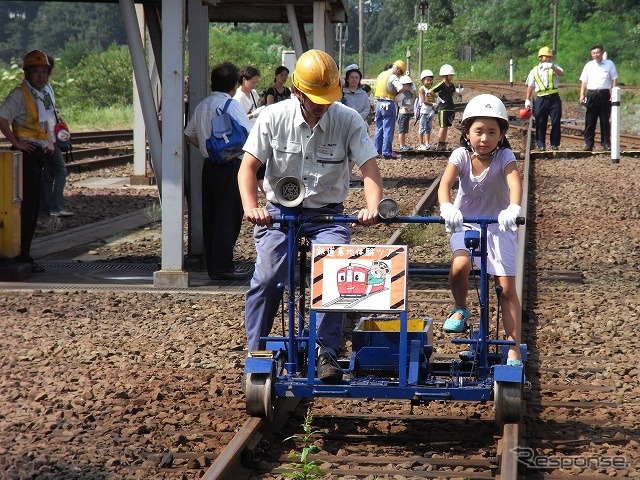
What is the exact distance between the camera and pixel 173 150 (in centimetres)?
1031

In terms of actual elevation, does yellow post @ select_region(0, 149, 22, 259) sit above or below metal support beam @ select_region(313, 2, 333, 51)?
below

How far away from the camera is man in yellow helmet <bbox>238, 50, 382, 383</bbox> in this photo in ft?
20.1

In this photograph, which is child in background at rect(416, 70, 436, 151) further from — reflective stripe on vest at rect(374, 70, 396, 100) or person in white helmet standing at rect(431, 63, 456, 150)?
reflective stripe on vest at rect(374, 70, 396, 100)

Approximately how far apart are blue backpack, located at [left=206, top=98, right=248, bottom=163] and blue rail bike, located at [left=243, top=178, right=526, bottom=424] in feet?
13.6

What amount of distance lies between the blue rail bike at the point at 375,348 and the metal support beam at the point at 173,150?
4.30 metres

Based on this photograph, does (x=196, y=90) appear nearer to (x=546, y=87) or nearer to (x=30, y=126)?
(x=30, y=126)

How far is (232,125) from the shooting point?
33.6 feet

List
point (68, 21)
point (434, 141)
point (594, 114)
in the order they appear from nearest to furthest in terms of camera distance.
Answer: point (594, 114) → point (434, 141) → point (68, 21)

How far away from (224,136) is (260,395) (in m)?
4.67

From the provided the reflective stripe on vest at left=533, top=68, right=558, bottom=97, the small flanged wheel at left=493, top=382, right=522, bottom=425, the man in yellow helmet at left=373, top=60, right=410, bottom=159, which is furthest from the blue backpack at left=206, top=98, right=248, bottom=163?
the reflective stripe on vest at left=533, top=68, right=558, bottom=97

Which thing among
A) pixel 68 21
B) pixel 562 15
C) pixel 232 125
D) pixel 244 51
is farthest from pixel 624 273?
pixel 68 21

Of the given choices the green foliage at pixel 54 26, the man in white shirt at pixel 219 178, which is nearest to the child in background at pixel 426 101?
the man in white shirt at pixel 219 178

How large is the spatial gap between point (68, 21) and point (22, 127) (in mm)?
117227

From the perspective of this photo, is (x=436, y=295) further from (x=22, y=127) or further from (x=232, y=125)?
(x=22, y=127)
